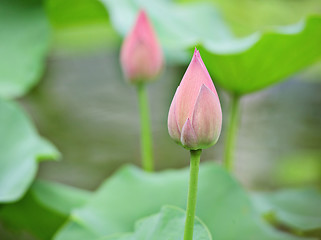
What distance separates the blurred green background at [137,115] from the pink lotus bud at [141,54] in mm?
1080

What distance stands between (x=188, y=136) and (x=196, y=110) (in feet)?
0.08

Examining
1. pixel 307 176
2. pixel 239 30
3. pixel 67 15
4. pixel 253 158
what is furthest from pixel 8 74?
pixel 253 158

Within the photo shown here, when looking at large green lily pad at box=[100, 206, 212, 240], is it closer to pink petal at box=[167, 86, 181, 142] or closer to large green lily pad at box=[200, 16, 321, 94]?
pink petal at box=[167, 86, 181, 142]

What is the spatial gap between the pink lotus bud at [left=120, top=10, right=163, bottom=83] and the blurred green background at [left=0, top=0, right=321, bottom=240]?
1.08 metres

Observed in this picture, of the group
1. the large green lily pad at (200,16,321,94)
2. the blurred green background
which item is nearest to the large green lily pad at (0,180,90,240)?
the large green lily pad at (200,16,321,94)

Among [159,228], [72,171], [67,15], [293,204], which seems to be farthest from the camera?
[72,171]

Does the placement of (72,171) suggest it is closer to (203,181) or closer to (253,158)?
(253,158)

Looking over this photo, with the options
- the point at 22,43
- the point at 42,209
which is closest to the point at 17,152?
the point at 42,209

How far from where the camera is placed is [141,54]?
81 centimetres

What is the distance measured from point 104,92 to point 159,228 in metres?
2.12

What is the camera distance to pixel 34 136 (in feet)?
2.80

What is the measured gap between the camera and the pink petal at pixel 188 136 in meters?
0.41

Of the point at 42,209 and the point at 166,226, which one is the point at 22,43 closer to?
the point at 42,209

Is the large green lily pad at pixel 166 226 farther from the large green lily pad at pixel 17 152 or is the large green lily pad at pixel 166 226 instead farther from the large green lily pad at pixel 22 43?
the large green lily pad at pixel 22 43
